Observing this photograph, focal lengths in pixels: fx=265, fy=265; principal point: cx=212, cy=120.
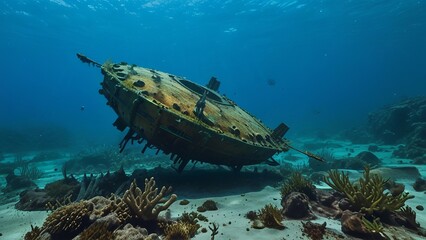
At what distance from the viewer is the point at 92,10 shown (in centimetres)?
4222

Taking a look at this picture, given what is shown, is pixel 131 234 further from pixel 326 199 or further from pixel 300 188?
pixel 326 199

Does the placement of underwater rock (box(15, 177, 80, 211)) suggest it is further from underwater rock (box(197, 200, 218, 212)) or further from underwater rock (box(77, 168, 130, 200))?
underwater rock (box(197, 200, 218, 212))

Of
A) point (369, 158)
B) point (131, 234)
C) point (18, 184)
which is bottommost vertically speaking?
point (18, 184)

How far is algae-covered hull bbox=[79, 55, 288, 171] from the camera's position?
823 cm

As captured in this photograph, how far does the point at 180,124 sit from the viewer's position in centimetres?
815

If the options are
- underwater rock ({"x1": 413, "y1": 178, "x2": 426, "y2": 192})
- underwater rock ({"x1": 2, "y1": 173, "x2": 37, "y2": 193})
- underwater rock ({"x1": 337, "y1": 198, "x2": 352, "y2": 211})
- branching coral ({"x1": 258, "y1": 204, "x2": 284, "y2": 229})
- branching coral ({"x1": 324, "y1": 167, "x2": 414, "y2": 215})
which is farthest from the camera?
underwater rock ({"x1": 2, "y1": 173, "x2": 37, "y2": 193})

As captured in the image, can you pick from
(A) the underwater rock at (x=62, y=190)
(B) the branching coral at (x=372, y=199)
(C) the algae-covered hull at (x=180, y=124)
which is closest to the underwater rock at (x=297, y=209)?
(B) the branching coral at (x=372, y=199)

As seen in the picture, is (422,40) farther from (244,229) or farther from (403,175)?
(244,229)

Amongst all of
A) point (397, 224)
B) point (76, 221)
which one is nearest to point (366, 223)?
point (397, 224)

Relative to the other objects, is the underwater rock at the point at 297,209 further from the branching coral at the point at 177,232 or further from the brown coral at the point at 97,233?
the brown coral at the point at 97,233

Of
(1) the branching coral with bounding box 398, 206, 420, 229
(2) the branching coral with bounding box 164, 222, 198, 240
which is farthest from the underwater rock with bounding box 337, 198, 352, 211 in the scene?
(2) the branching coral with bounding box 164, 222, 198, 240

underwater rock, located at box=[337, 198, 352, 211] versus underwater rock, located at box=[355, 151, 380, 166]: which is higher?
underwater rock, located at box=[355, 151, 380, 166]

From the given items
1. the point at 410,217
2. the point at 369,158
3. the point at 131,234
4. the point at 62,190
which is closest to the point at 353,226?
the point at 410,217

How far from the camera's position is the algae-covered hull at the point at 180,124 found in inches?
324
